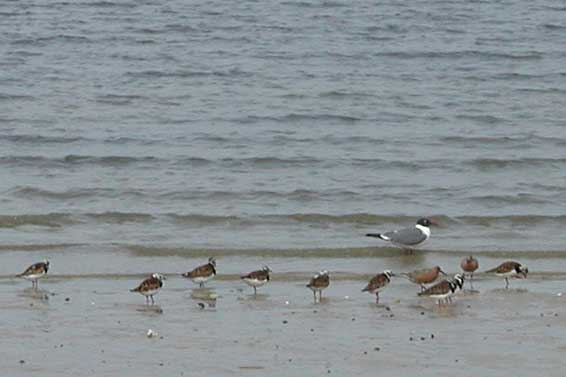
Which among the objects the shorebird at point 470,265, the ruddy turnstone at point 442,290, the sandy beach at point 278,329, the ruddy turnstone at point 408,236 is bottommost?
the sandy beach at point 278,329

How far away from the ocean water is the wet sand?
2.42 meters

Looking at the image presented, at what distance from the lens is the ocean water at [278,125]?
1773cm

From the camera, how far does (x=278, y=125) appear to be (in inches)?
949

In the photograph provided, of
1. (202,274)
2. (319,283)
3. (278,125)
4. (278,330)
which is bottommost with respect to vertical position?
(278,330)

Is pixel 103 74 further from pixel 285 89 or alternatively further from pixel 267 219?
pixel 267 219

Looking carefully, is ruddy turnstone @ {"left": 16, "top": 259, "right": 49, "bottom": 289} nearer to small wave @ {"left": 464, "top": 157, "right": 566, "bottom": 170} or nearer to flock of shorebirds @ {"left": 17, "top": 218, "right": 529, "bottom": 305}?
flock of shorebirds @ {"left": 17, "top": 218, "right": 529, "bottom": 305}

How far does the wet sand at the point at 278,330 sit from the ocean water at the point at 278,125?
242cm

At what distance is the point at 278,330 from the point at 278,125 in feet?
39.6

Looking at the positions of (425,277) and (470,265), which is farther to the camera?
(470,265)

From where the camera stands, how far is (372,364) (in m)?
11.1

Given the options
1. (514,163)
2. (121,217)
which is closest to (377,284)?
(121,217)

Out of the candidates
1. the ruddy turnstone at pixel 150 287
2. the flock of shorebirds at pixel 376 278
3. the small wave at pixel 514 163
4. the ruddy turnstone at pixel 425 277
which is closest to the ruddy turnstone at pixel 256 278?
the flock of shorebirds at pixel 376 278

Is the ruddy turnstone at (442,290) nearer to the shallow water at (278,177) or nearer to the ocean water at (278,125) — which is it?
the shallow water at (278,177)

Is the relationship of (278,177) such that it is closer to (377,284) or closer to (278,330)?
(377,284)
